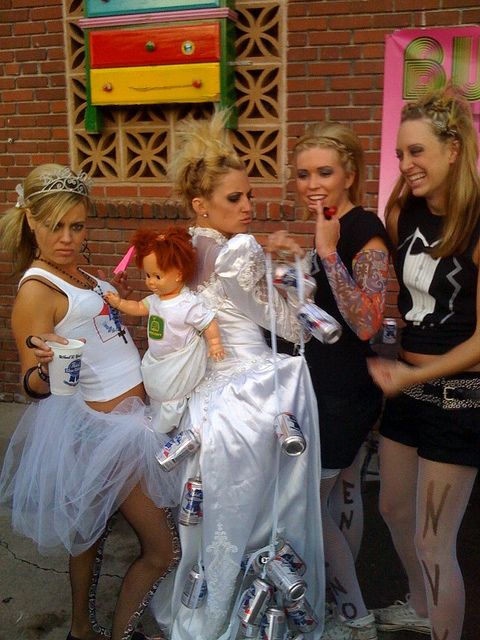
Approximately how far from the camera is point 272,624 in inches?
79.9

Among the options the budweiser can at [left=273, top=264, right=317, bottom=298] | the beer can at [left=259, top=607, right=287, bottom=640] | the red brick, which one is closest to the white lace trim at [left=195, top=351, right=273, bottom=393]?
the budweiser can at [left=273, top=264, right=317, bottom=298]

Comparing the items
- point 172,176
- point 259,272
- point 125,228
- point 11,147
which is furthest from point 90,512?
point 11,147

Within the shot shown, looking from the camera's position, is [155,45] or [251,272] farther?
[155,45]

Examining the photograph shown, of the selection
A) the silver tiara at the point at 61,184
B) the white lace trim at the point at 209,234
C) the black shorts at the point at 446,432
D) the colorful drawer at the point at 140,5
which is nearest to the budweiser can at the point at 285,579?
the black shorts at the point at 446,432

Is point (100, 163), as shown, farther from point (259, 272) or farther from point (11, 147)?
point (259, 272)

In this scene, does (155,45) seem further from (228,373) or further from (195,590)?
(195,590)

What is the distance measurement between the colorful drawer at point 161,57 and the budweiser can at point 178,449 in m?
2.66

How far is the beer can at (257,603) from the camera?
2014mm

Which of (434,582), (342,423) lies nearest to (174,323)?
(342,423)

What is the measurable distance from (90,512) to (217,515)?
0.45m

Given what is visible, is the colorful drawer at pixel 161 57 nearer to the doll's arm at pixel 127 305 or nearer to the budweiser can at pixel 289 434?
the doll's arm at pixel 127 305

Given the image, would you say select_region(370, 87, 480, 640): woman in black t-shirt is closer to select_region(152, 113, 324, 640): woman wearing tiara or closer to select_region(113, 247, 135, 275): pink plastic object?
select_region(152, 113, 324, 640): woman wearing tiara

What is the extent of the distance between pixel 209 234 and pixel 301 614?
4.16 feet

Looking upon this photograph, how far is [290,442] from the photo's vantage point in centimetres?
191
